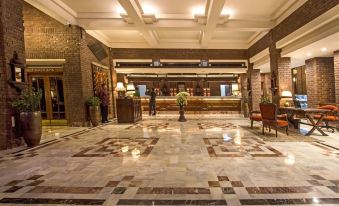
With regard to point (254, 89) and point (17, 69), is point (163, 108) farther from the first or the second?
point (17, 69)

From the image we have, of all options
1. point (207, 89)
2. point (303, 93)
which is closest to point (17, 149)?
point (207, 89)

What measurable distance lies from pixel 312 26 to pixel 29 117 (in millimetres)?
7448

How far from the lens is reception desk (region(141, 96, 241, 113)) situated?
1380cm

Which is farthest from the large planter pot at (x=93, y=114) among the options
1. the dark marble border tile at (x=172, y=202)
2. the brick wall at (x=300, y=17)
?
the brick wall at (x=300, y=17)

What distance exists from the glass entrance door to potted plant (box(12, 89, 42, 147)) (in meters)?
3.77

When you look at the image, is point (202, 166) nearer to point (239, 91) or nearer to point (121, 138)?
Result: point (121, 138)

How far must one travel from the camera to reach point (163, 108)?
14102mm

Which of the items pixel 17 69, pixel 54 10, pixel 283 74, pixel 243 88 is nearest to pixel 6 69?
pixel 17 69

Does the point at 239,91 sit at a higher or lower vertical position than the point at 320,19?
lower

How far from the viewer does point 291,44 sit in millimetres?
7637

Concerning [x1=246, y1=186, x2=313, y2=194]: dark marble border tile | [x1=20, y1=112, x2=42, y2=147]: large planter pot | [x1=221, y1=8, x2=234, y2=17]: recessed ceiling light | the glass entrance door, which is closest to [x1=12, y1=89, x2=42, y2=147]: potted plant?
[x1=20, y1=112, x2=42, y2=147]: large planter pot

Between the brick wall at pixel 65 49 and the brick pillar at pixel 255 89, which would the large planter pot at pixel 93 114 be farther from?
the brick pillar at pixel 255 89

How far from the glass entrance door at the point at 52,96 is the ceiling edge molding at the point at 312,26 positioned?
8.21 m

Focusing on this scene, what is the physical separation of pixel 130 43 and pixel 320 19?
867 centimetres
